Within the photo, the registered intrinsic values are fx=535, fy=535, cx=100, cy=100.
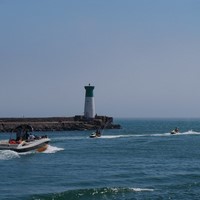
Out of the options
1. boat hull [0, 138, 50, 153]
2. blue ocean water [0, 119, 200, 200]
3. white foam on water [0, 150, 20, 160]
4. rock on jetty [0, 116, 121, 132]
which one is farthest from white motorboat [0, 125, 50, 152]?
rock on jetty [0, 116, 121, 132]

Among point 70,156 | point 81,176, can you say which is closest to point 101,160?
point 70,156

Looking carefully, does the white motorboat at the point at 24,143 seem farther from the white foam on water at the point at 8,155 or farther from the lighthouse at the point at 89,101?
the lighthouse at the point at 89,101

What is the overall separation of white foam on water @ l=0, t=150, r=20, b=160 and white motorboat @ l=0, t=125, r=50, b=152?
26.0 inches

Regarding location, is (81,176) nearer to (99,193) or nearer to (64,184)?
(64,184)

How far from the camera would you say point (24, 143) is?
49.7 metres

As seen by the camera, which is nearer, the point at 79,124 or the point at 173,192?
the point at 173,192

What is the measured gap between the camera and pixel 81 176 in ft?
111

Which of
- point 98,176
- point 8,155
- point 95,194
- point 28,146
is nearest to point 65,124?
point 28,146

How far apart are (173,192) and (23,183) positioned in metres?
8.77

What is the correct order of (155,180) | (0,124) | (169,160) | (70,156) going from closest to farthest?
(155,180)
(169,160)
(70,156)
(0,124)

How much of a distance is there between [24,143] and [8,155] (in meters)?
3.66

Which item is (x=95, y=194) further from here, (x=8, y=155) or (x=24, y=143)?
(x=24, y=143)

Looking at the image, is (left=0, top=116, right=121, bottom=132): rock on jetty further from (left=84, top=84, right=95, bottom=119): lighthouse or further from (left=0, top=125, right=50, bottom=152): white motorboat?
(left=0, top=125, right=50, bottom=152): white motorboat

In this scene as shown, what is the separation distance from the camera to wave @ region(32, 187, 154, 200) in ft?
87.5
